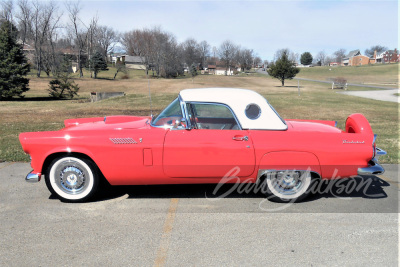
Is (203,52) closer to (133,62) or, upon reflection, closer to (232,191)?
(133,62)

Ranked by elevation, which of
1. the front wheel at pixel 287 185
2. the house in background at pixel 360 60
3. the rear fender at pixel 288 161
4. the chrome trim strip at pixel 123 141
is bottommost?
the front wheel at pixel 287 185

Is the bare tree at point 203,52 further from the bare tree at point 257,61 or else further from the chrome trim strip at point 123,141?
the chrome trim strip at point 123,141

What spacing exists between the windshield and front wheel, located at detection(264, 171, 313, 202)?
4.59 ft

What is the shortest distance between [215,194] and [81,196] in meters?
1.79

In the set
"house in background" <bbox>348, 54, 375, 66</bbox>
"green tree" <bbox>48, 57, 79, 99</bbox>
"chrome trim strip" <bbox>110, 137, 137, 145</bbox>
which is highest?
"house in background" <bbox>348, 54, 375, 66</bbox>

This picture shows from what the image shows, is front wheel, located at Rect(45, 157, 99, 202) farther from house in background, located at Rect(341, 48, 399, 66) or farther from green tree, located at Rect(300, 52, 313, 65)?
house in background, located at Rect(341, 48, 399, 66)

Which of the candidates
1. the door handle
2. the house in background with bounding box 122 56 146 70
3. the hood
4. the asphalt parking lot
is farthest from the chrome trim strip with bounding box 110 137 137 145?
the house in background with bounding box 122 56 146 70

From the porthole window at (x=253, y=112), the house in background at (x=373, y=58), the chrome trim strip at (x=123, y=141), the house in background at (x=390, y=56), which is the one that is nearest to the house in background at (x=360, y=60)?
the house in background at (x=373, y=58)

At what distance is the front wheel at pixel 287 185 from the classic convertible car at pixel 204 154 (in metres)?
0.01

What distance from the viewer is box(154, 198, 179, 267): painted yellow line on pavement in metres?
2.79

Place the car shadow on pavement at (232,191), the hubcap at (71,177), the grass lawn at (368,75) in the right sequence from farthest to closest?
1. the grass lawn at (368,75)
2. the car shadow on pavement at (232,191)
3. the hubcap at (71,177)

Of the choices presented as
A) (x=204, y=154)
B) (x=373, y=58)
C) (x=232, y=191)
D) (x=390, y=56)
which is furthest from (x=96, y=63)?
(x=373, y=58)

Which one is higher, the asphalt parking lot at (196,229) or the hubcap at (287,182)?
the hubcap at (287,182)

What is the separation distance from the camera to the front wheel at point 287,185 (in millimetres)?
3980
